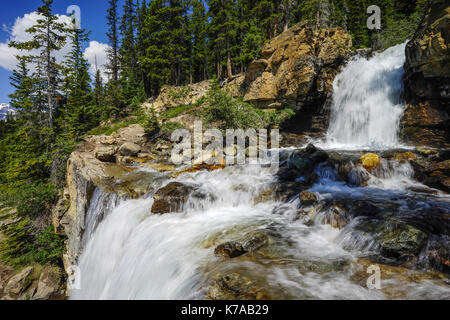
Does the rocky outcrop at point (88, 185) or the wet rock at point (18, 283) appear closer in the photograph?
the rocky outcrop at point (88, 185)

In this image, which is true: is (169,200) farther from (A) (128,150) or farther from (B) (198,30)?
(B) (198,30)

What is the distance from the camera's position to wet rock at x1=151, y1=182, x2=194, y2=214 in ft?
25.1

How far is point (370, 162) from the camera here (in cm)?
930

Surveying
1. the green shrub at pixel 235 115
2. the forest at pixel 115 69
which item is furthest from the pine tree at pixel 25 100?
the green shrub at pixel 235 115

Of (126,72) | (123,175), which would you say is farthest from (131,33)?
(123,175)

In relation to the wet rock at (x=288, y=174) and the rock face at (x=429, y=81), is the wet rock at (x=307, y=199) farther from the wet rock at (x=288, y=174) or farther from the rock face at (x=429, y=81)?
the rock face at (x=429, y=81)

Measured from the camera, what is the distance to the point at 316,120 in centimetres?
1825

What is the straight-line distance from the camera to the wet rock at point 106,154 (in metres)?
15.3

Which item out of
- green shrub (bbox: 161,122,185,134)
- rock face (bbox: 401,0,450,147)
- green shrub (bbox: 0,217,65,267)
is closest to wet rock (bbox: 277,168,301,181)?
rock face (bbox: 401,0,450,147)

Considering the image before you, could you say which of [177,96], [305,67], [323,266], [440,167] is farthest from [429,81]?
[177,96]

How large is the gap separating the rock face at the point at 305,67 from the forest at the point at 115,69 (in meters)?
3.48

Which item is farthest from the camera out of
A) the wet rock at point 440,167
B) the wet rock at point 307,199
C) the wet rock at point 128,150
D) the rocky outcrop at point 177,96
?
the rocky outcrop at point 177,96

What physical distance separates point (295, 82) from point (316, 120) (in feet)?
11.9
